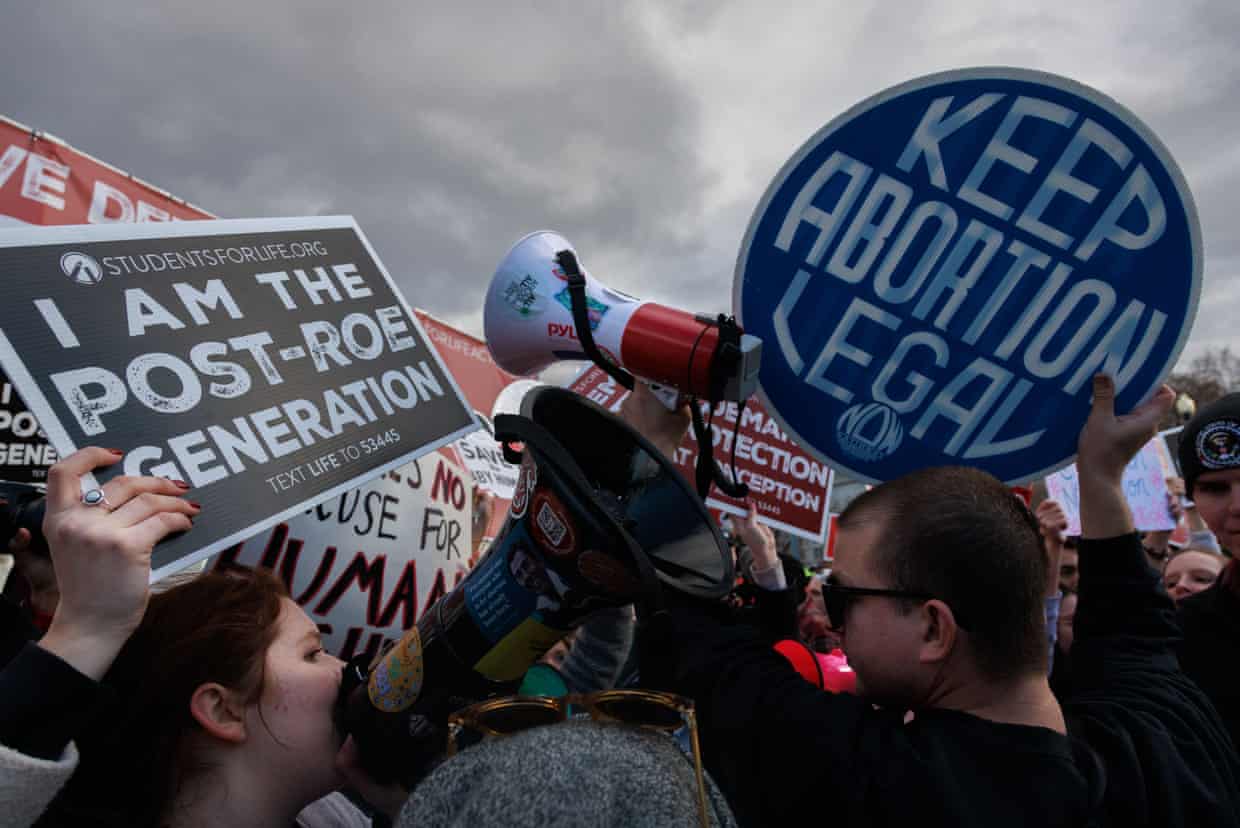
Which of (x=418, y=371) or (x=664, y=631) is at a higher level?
(x=418, y=371)

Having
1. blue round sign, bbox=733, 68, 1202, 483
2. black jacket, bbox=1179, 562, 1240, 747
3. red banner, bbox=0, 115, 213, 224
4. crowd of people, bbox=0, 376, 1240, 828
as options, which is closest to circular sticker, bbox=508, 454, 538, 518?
A: crowd of people, bbox=0, 376, 1240, 828

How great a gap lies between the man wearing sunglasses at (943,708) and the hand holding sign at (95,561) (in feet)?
2.53

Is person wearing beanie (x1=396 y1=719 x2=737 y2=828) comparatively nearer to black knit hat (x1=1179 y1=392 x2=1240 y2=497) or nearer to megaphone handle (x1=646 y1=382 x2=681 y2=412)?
megaphone handle (x1=646 y1=382 x2=681 y2=412)

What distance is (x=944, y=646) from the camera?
3.84 ft

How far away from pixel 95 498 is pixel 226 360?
388 millimetres

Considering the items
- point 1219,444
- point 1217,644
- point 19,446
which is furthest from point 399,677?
point 1219,444

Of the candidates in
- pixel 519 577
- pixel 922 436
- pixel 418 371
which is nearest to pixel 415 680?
pixel 519 577

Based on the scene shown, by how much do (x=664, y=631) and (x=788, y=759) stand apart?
29 cm

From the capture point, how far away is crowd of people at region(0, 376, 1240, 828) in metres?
0.96

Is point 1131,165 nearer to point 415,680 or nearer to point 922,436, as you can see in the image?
point 922,436

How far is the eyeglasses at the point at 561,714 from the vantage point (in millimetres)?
893

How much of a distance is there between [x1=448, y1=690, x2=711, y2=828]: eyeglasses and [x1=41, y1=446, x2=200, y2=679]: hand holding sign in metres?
0.50

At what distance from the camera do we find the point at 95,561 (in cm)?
105

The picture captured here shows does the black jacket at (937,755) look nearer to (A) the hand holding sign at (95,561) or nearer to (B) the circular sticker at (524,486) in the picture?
(B) the circular sticker at (524,486)
